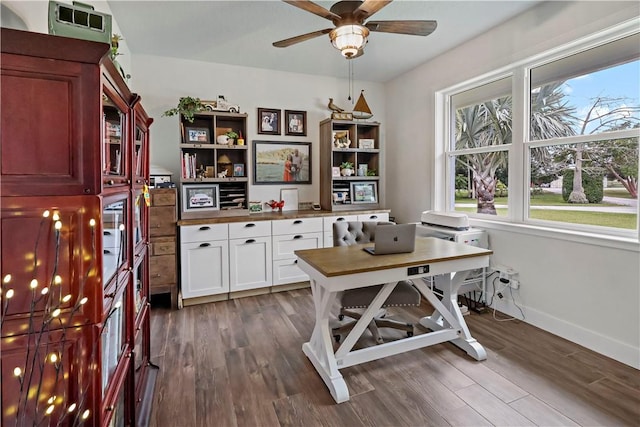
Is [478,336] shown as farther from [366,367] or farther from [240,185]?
[240,185]

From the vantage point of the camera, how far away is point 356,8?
1956 millimetres

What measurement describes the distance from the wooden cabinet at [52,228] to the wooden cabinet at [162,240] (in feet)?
7.51

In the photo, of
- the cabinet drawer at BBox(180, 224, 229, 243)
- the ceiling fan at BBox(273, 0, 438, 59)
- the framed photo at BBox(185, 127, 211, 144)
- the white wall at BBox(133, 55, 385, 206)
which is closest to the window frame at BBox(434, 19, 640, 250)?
the white wall at BBox(133, 55, 385, 206)

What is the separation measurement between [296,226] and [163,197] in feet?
4.58

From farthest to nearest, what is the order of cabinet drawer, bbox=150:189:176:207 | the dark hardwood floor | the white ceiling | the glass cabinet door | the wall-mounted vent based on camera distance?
1. cabinet drawer, bbox=150:189:176:207
2. the white ceiling
3. the dark hardwood floor
4. the wall-mounted vent
5. the glass cabinet door

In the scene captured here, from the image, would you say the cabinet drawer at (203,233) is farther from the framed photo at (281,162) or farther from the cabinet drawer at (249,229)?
the framed photo at (281,162)

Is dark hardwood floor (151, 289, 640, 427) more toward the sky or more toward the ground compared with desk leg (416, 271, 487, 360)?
more toward the ground

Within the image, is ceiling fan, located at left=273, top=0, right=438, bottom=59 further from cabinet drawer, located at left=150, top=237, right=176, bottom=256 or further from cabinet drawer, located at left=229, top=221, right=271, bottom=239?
cabinet drawer, located at left=150, top=237, right=176, bottom=256

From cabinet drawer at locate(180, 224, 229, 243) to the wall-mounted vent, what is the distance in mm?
2106

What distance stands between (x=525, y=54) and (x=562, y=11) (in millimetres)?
356

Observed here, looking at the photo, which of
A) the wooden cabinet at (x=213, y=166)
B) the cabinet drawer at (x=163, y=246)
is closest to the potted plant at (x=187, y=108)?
the wooden cabinet at (x=213, y=166)

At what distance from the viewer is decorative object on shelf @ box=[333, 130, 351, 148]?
4.09 m

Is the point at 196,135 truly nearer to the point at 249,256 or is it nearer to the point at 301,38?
the point at 249,256

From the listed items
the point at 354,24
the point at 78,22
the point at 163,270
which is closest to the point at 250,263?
the point at 163,270
